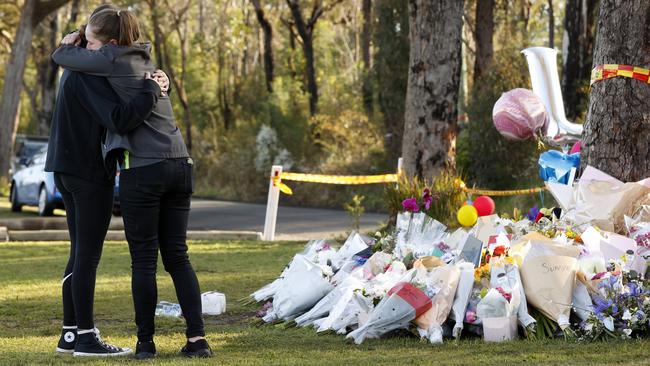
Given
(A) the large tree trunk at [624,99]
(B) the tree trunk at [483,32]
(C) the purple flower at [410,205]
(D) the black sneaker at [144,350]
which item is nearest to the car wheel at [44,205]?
(B) the tree trunk at [483,32]

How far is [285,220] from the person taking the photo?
23281mm

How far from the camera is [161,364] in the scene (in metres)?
6.16

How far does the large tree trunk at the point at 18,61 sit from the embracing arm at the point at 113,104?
3040 cm

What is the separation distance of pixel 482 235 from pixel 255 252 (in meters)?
6.36

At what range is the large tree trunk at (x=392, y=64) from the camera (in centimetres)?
2822

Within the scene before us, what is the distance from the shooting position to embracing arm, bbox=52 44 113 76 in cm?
638

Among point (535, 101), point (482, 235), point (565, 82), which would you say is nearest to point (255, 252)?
point (535, 101)

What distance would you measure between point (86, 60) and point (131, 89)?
0.29 metres

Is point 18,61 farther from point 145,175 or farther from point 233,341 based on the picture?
point 145,175

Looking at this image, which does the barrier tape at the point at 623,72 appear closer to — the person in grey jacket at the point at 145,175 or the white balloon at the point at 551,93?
the white balloon at the point at 551,93

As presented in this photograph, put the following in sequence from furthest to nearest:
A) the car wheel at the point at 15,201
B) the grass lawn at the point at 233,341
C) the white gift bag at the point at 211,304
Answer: the car wheel at the point at 15,201 → the white gift bag at the point at 211,304 → the grass lawn at the point at 233,341

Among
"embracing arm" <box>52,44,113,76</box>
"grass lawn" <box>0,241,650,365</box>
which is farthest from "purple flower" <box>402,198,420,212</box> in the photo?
"embracing arm" <box>52,44,113,76</box>

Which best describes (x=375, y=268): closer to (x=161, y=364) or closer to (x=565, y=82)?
(x=161, y=364)

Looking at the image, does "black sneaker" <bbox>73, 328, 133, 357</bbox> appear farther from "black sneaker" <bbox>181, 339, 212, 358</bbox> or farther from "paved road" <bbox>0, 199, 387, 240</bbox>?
"paved road" <bbox>0, 199, 387, 240</bbox>
